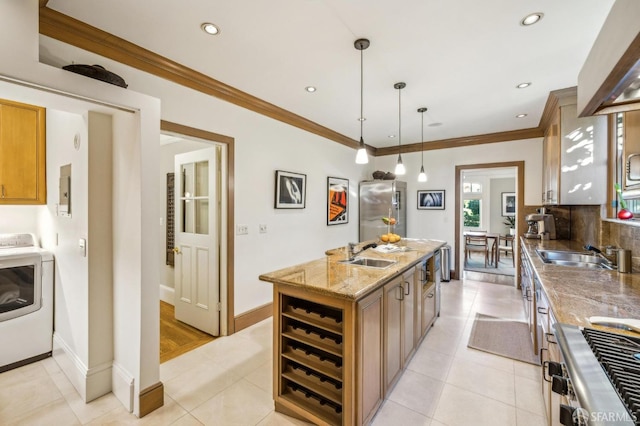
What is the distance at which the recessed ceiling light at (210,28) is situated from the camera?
198cm

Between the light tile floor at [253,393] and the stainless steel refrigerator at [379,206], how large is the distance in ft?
8.37

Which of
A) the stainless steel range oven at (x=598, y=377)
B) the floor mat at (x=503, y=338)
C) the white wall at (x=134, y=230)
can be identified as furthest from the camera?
the floor mat at (x=503, y=338)

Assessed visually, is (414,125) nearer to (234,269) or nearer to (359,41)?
(359,41)

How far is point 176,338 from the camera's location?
3053mm

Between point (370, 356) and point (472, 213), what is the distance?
8963mm

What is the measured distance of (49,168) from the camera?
2.67 m

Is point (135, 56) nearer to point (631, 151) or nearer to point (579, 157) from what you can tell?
point (631, 151)

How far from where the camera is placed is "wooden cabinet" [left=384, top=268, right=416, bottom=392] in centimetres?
197

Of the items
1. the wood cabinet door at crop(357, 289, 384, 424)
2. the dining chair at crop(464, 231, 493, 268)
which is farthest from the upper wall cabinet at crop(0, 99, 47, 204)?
the dining chair at crop(464, 231, 493, 268)

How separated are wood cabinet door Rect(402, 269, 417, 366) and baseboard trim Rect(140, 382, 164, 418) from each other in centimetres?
183

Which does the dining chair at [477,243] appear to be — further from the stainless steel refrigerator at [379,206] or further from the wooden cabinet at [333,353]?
the wooden cabinet at [333,353]

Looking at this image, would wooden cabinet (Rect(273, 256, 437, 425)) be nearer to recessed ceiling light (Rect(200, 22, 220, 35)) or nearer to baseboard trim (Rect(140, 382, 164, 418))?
baseboard trim (Rect(140, 382, 164, 418))

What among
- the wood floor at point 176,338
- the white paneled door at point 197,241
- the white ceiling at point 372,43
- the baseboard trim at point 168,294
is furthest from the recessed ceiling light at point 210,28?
the baseboard trim at point 168,294

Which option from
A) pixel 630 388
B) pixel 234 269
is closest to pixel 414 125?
pixel 234 269
